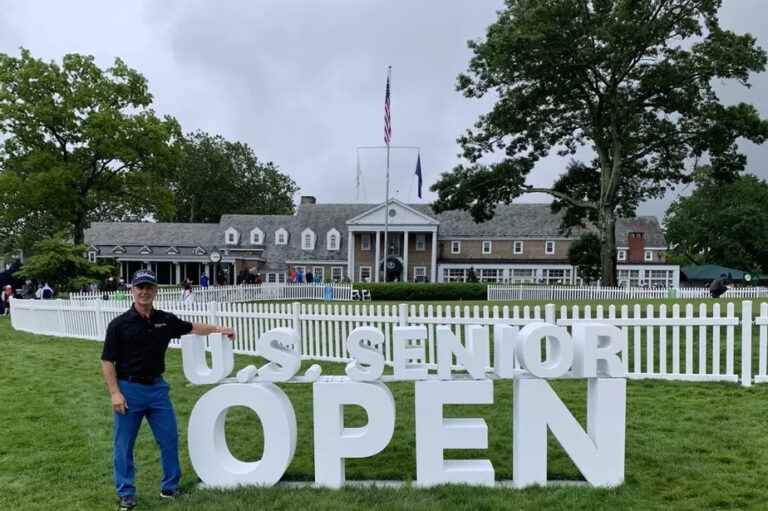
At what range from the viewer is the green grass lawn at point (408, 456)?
4.27 meters

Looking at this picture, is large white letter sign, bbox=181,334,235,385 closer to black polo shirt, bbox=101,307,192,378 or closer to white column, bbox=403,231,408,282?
black polo shirt, bbox=101,307,192,378

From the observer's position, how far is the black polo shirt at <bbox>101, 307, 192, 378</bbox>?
4.09m

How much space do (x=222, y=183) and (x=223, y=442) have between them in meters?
64.5

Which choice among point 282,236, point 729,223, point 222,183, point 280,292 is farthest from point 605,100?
point 222,183

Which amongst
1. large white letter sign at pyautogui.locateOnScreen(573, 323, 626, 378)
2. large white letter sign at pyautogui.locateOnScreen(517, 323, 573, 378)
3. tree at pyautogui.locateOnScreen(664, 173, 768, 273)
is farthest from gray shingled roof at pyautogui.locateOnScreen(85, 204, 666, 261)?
large white letter sign at pyautogui.locateOnScreen(517, 323, 573, 378)

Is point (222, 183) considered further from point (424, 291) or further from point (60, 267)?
point (60, 267)

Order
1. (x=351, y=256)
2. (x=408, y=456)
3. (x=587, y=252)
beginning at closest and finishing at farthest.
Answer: (x=408, y=456) < (x=587, y=252) < (x=351, y=256)

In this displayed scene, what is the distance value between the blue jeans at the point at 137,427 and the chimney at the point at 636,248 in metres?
48.0

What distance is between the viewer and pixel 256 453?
5484 mm

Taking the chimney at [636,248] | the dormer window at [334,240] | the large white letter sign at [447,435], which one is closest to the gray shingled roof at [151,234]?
the dormer window at [334,240]

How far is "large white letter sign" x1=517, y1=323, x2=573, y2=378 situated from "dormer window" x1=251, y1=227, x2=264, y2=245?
154 ft

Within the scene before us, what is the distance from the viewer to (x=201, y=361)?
15.8ft

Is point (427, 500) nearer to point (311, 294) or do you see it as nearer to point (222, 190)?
point (311, 294)

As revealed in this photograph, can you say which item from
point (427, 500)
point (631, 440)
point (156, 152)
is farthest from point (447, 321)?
point (156, 152)
